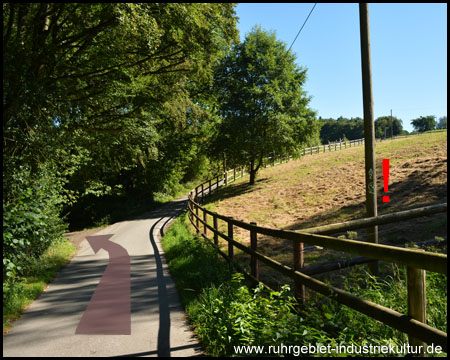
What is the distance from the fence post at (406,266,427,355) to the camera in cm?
237

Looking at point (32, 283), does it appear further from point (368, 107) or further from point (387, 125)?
point (387, 125)

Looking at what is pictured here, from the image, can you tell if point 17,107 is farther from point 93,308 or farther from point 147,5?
point 93,308

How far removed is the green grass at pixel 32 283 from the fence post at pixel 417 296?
17.3ft

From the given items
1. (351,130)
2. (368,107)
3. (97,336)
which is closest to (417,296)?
(97,336)

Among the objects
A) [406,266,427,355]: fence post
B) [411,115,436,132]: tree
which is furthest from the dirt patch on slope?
[411,115,436,132]: tree

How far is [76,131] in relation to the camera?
9.27m

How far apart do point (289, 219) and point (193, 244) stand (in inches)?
259

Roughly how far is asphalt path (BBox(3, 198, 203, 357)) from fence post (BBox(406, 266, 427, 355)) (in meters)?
2.44

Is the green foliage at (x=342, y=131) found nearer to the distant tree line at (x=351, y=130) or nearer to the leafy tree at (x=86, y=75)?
the distant tree line at (x=351, y=130)

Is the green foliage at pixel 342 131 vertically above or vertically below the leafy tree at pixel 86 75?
above

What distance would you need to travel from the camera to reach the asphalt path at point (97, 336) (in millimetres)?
3930

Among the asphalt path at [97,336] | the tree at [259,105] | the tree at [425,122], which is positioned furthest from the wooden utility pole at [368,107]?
the tree at [425,122]

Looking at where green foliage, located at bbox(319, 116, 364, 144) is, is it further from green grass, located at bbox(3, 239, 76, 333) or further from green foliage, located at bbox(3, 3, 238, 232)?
green grass, located at bbox(3, 239, 76, 333)

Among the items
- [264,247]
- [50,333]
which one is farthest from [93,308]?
[264,247]
